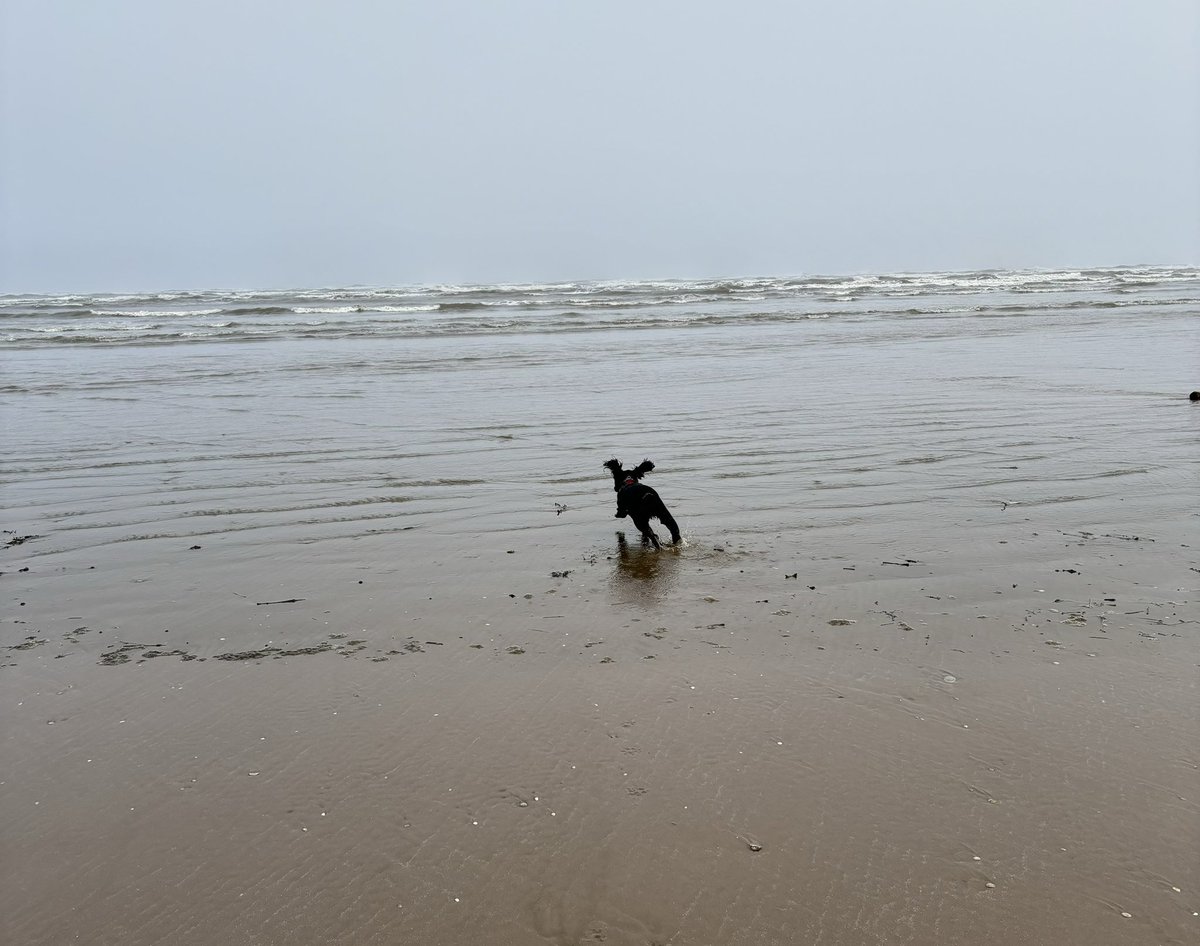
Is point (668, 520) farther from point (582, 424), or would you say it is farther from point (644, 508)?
point (582, 424)

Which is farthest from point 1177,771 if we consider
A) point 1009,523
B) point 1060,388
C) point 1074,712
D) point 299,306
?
point 299,306

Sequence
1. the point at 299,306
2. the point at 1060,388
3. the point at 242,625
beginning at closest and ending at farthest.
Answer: the point at 242,625
the point at 1060,388
the point at 299,306

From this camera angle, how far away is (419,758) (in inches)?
145

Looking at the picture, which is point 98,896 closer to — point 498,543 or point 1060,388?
point 498,543

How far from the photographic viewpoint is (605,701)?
411cm

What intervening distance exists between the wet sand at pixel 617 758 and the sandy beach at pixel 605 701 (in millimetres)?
17

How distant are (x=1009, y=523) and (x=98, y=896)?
6153 millimetres

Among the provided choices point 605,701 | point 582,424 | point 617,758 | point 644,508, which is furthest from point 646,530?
point 582,424

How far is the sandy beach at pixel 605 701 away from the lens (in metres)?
2.87

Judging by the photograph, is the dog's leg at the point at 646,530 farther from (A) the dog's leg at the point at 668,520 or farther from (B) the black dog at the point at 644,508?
(A) the dog's leg at the point at 668,520

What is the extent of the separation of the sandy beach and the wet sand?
0.02 metres

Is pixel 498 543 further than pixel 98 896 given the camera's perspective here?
Yes

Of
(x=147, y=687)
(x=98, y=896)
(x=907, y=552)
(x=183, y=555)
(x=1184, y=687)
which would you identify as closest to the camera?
(x=98, y=896)

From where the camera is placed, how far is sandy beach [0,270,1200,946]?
9.43ft
